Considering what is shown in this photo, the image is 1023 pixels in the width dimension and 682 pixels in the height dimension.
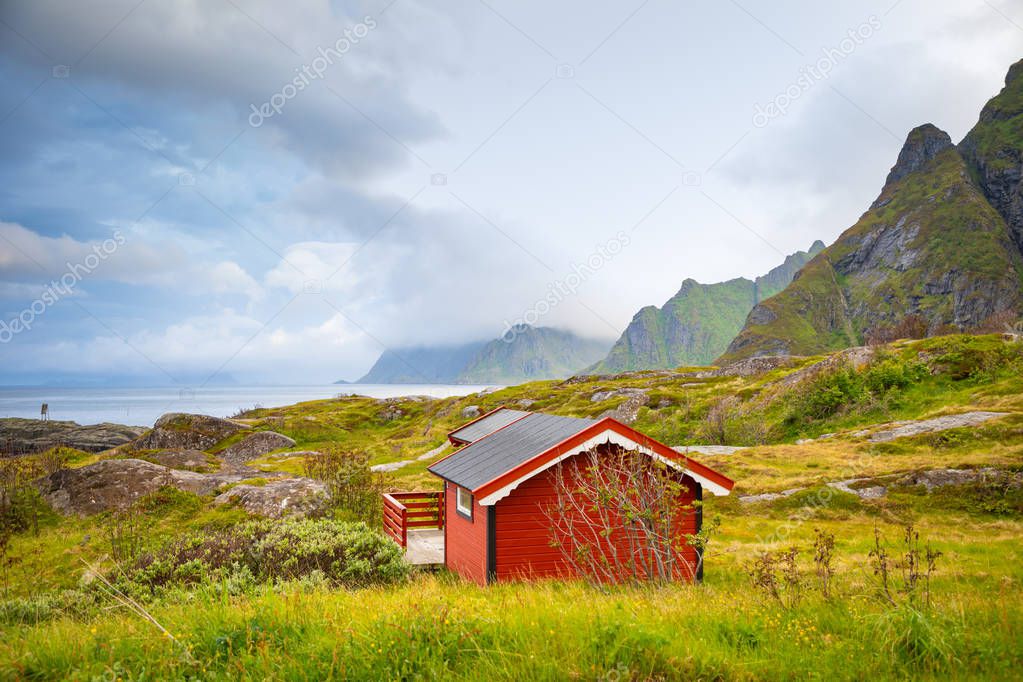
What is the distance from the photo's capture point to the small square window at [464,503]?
2053 cm

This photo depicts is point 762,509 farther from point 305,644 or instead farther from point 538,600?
→ point 305,644

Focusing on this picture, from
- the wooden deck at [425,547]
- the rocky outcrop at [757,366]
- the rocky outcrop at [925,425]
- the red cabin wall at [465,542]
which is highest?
the rocky outcrop at [757,366]

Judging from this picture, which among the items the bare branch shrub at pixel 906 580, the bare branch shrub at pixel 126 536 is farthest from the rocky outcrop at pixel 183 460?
the bare branch shrub at pixel 906 580

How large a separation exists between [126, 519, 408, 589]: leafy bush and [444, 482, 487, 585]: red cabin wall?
3.37 m

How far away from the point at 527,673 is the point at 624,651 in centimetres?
102

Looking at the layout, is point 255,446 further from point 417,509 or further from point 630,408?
point 417,509

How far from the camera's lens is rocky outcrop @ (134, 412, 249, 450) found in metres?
58.3

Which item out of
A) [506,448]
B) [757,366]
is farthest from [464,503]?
[757,366]

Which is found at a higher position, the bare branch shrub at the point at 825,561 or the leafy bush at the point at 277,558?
the bare branch shrub at the point at 825,561

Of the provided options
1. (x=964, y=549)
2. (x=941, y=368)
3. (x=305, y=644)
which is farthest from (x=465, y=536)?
(x=941, y=368)

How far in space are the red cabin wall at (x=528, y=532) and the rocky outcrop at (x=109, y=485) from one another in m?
15.9

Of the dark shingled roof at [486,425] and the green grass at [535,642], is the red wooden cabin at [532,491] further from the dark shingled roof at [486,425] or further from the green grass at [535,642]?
the green grass at [535,642]

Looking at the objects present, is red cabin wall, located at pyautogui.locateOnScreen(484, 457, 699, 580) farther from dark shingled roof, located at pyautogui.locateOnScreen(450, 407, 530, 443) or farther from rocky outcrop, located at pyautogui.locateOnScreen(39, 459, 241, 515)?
rocky outcrop, located at pyautogui.locateOnScreen(39, 459, 241, 515)

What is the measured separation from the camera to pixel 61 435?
6178 cm
